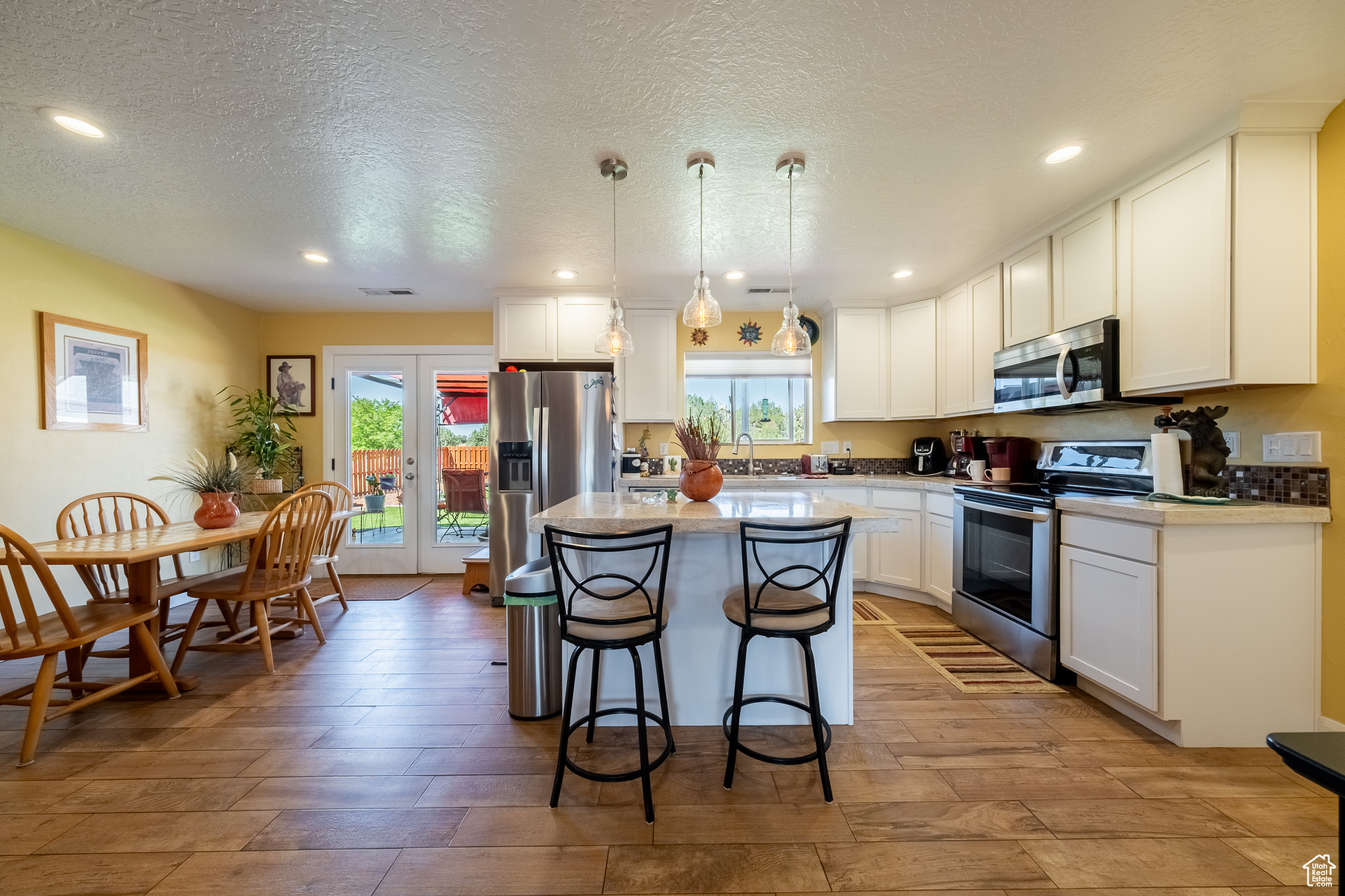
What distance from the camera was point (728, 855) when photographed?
1472mm

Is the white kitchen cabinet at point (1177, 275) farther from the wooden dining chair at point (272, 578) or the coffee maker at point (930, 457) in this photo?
the wooden dining chair at point (272, 578)

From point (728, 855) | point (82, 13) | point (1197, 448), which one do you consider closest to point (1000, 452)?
point (1197, 448)

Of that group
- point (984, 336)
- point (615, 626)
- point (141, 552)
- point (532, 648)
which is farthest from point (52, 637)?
point (984, 336)

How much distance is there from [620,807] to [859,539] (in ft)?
9.70

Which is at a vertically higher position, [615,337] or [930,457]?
→ [615,337]

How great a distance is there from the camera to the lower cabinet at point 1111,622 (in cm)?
202

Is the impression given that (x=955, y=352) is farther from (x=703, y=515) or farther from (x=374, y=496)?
(x=374, y=496)

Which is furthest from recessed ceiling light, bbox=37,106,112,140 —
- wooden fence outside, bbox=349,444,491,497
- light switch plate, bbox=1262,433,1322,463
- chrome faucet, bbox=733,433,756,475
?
light switch plate, bbox=1262,433,1322,463

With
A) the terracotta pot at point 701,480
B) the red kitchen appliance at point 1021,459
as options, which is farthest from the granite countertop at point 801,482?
the terracotta pot at point 701,480

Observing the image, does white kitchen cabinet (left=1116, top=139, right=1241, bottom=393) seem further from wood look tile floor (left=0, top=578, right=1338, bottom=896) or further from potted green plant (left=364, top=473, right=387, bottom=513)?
potted green plant (left=364, top=473, right=387, bottom=513)

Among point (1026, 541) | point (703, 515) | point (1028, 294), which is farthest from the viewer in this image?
point (1028, 294)

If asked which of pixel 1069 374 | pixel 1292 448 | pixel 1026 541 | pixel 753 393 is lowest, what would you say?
pixel 1026 541

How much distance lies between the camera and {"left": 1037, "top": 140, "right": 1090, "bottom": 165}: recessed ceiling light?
2.17 metres

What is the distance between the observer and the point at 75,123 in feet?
6.58
